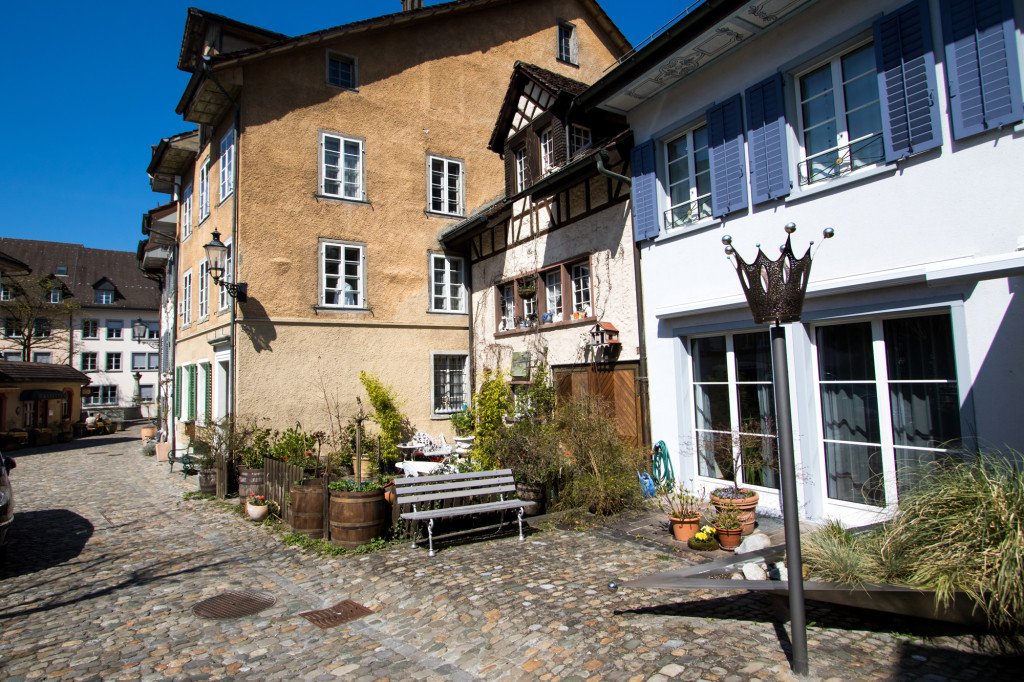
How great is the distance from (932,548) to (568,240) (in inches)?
329

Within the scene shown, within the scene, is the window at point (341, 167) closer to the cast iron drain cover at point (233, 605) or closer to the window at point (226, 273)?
the window at point (226, 273)

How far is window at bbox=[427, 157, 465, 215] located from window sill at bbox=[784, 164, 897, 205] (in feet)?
34.3

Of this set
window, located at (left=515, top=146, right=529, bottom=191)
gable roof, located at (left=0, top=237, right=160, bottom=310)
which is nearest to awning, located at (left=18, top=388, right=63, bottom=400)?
gable roof, located at (left=0, top=237, right=160, bottom=310)

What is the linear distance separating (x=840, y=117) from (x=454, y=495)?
21.0 feet

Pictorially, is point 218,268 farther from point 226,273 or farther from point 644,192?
point 644,192

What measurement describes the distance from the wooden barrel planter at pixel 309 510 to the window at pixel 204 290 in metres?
9.14

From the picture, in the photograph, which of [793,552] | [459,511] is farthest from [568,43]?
[793,552]

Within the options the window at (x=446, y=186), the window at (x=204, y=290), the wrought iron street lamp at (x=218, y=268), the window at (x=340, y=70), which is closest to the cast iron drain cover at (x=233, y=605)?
the wrought iron street lamp at (x=218, y=268)

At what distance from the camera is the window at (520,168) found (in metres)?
13.0

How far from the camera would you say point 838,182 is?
650cm

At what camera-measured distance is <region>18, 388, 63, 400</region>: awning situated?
2642cm

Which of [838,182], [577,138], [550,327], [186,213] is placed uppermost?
[186,213]

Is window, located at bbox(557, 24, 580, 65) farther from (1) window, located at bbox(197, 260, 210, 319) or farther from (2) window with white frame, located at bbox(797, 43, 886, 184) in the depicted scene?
(2) window with white frame, located at bbox(797, 43, 886, 184)

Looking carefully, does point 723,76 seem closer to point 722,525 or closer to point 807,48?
point 807,48
